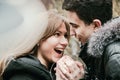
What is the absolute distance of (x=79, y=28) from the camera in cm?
490

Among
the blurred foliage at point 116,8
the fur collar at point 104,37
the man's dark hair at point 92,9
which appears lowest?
the blurred foliage at point 116,8

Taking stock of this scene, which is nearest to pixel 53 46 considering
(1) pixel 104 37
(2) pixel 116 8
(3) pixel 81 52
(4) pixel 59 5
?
(3) pixel 81 52

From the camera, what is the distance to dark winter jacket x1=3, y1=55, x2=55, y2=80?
4156mm

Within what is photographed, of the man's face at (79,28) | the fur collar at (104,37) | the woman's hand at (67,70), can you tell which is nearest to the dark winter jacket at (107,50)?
the fur collar at (104,37)

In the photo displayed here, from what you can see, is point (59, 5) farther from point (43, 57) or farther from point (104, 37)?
point (104, 37)

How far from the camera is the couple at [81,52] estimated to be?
3930mm

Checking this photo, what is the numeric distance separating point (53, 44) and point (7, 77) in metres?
0.56

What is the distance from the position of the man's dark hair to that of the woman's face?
1.43ft

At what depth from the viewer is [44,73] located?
421cm

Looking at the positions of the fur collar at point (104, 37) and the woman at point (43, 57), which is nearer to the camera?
the fur collar at point (104, 37)

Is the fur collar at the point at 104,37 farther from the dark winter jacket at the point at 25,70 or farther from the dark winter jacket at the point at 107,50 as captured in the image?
the dark winter jacket at the point at 25,70

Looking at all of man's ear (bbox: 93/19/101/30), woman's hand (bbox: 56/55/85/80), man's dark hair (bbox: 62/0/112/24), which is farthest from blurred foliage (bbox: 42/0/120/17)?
woman's hand (bbox: 56/55/85/80)

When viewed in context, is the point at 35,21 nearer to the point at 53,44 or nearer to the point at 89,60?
Answer: the point at 53,44

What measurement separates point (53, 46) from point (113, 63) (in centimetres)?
99
